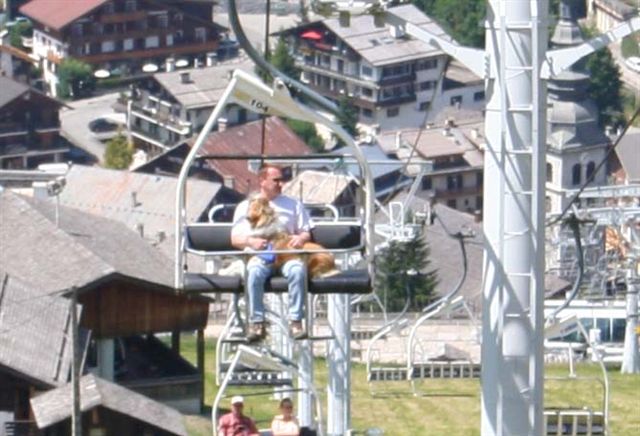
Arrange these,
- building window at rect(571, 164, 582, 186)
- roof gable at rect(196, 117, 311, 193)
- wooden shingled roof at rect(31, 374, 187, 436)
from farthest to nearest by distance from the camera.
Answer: building window at rect(571, 164, 582, 186)
roof gable at rect(196, 117, 311, 193)
wooden shingled roof at rect(31, 374, 187, 436)

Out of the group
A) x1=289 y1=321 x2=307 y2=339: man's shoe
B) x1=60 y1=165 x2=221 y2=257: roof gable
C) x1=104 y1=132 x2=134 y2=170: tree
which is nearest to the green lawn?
x1=289 y1=321 x2=307 y2=339: man's shoe

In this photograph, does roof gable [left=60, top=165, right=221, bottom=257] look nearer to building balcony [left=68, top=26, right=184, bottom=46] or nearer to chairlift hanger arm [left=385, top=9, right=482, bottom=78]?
building balcony [left=68, top=26, right=184, bottom=46]

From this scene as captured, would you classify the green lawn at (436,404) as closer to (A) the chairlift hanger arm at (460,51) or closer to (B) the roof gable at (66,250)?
(B) the roof gable at (66,250)

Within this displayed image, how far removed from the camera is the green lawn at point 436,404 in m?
24.5

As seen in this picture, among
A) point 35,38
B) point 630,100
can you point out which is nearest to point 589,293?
point 630,100

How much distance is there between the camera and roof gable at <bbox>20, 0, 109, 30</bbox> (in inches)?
3105

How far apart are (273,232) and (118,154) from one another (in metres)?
55.1

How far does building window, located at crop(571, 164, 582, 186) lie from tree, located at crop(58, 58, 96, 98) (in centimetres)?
1555

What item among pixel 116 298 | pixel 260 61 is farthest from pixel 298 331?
pixel 116 298

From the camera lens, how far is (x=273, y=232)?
955 cm

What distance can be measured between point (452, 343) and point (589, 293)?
9.14ft

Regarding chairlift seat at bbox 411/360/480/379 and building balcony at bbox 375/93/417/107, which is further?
building balcony at bbox 375/93/417/107

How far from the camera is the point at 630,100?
74688mm

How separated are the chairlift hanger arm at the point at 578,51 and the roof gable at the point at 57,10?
7146 centimetres
